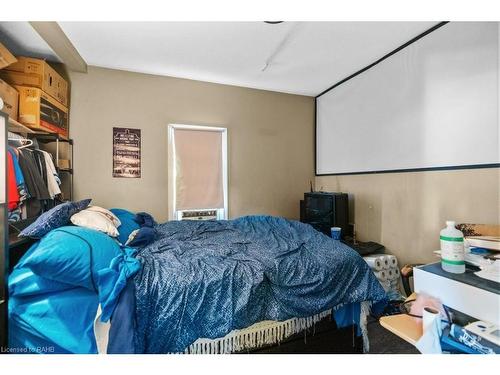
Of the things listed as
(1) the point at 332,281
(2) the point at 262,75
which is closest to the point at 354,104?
(2) the point at 262,75

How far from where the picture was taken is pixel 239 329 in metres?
1.22

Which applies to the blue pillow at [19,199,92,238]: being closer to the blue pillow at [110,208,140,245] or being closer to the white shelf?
the blue pillow at [110,208,140,245]

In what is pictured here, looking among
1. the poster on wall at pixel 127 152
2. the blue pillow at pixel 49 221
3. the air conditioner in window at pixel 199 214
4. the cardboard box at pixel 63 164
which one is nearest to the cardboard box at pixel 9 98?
the cardboard box at pixel 63 164

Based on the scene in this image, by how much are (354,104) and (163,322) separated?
9.80ft

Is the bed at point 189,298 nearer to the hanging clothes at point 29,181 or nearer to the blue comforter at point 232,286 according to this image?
the blue comforter at point 232,286

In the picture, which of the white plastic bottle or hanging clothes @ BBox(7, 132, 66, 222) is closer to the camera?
the white plastic bottle

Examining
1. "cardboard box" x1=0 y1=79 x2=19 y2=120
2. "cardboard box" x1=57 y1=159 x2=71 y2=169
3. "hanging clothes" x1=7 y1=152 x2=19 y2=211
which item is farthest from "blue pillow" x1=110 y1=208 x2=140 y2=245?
"cardboard box" x1=0 y1=79 x2=19 y2=120

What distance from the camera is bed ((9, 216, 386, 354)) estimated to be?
1.03 meters

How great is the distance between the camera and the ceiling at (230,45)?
191 cm

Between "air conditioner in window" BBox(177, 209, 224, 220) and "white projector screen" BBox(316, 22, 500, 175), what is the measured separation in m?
1.82

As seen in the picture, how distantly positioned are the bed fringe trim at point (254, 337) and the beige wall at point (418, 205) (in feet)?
4.13

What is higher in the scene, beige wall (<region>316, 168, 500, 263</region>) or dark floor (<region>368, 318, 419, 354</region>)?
beige wall (<region>316, 168, 500, 263</region>)

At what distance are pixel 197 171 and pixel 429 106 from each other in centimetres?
257
